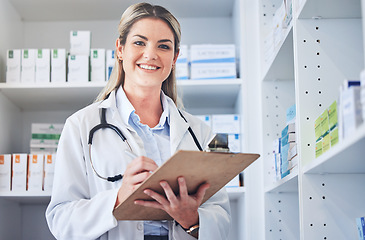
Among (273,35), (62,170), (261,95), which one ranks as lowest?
(62,170)

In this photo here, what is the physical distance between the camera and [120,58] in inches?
91.7

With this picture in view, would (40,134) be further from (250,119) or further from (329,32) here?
(329,32)

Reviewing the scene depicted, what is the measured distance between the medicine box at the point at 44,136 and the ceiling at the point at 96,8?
753 millimetres

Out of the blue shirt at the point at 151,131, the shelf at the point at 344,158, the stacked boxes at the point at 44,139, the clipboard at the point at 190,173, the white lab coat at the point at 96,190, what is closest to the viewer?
the shelf at the point at 344,158

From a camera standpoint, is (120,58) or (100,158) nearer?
(100,158)

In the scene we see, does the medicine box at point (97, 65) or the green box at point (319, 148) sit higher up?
the medicine box at point (97, 65)

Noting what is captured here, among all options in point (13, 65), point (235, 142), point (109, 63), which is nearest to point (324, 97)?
point (235, 142)

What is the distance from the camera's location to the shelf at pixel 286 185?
2.18 metres

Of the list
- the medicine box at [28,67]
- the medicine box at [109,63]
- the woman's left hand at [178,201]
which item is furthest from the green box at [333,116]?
the medicine box at [28,67]

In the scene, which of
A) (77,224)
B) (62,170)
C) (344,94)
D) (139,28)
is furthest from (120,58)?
(344,94)

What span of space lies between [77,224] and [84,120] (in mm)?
394

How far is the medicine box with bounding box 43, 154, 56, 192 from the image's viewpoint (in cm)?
298

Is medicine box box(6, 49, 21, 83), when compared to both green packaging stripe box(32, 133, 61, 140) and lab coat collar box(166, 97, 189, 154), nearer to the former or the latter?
green packaging stripe box(32, 133, 61, 140)

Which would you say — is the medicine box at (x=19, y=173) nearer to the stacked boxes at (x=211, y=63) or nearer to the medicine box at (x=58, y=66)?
the medicine box at (x=58, y=66)
